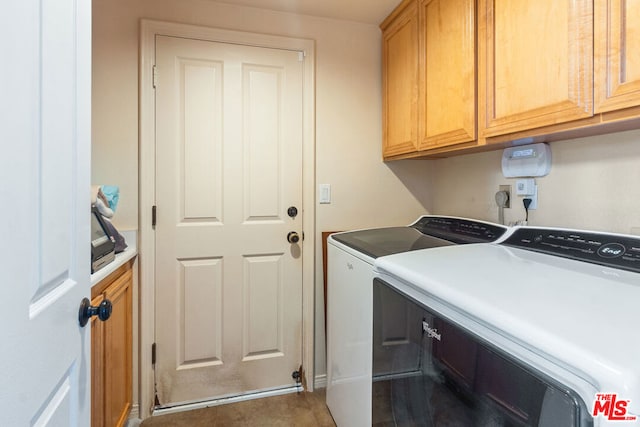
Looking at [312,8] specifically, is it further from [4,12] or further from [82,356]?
[82,356]

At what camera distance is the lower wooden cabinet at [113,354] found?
1175 millimetres

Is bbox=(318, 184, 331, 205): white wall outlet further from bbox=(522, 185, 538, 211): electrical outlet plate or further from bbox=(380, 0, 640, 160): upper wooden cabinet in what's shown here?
bbox=(522, 185, 538, 211): electrical outlet plate

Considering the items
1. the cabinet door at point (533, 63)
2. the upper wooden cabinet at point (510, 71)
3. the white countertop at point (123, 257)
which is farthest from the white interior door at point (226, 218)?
the cabinet door at point (533, 63)

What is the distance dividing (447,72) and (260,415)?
1982 millimetres

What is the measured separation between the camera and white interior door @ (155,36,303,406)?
1.79 m

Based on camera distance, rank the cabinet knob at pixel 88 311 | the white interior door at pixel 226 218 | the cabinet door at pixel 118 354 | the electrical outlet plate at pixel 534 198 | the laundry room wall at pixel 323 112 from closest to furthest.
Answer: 1. the cabinet knob at pixel 88 311
2. the cabinet door at pixel 118 354
3. the electrical outlet plate at pixel 534 198
4. the laundry room wall at pixel 323 112
5. the white interior door at pixel 226 218

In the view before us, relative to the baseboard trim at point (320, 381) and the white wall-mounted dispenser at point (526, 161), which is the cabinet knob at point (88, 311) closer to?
the baseboard trim at point (320, 381)

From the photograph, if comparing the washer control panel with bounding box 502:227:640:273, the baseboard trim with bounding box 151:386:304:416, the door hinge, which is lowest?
the baseboard trim with bounding box 151:386:304:416

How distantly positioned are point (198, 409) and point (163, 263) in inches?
33.3

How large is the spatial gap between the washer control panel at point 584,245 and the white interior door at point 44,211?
1.34 m

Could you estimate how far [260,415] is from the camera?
1.78m

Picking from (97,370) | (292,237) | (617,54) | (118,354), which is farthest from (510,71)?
(118,354)

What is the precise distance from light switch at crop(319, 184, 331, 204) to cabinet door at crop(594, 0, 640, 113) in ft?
4.39

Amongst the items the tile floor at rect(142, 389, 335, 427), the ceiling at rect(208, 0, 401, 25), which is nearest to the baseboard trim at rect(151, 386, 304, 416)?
the tile floor at rect(142, 389, 335, 427)
